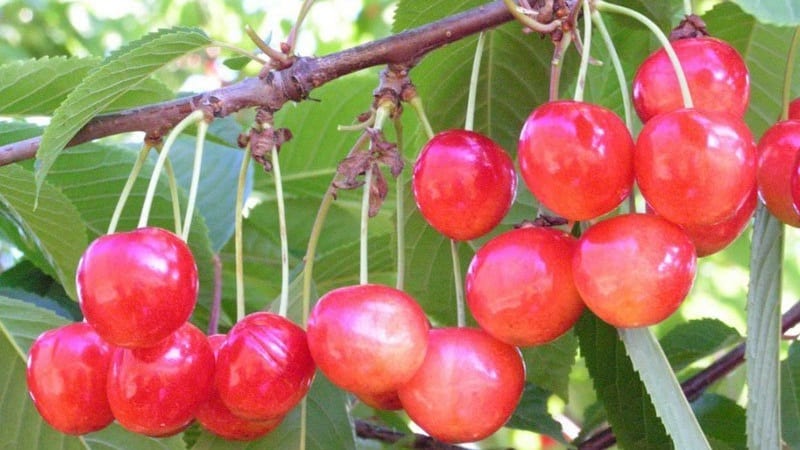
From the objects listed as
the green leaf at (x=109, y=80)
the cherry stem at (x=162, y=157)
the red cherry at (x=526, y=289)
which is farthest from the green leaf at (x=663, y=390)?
the green leaf at (x=109, y=80)

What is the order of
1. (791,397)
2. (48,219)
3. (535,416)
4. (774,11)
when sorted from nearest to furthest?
(774,11), (48,219), (791,397), (535,416)

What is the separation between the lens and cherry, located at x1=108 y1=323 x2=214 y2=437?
1.53 metres

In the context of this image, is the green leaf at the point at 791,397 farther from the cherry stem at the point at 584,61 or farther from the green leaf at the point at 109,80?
the green leaf at the point at 109,80

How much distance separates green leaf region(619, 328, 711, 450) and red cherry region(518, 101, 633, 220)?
23 centimetres

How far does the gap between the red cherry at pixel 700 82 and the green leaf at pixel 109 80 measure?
72cm

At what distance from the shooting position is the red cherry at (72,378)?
1575mm

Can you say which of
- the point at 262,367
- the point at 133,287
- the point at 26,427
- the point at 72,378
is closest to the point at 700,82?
the point at 262,367

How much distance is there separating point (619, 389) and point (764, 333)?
343 mm

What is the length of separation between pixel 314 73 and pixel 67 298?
119cm

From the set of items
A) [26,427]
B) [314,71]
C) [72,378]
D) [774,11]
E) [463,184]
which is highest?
[774,11]

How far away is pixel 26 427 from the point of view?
1.98 meters

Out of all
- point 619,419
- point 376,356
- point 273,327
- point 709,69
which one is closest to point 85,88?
point 273,327

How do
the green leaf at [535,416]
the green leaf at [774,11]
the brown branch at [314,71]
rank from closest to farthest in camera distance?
the green leaf at [774,11], the brown branch at [314,71], the green leaf at [535,416]

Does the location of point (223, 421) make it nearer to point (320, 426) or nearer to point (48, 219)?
point (320, 426)
